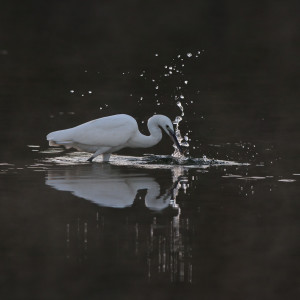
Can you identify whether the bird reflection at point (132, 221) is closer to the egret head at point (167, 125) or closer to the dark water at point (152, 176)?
the dark water at point (152, 176)

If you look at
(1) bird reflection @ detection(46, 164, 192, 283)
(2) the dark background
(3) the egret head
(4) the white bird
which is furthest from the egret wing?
(2) the dark background

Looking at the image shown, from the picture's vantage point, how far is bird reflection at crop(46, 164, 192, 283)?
269 inches

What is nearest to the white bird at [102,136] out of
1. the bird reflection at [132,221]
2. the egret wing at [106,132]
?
the egret wing at [106,132]

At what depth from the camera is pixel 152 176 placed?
10203 millimetres

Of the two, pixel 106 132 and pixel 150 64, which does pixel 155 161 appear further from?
pixel 150 64

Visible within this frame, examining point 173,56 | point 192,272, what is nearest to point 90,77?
point 173,56

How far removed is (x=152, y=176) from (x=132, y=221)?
2315 mm

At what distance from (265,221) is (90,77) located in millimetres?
11058

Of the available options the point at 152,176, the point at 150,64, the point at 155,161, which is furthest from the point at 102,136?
the point at 150,64

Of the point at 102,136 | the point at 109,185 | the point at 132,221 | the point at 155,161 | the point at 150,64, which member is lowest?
the point at 132,221

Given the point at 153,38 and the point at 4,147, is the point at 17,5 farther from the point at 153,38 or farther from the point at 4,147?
the point at 4,147

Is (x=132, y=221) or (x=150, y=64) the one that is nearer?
(x=132, y=221)

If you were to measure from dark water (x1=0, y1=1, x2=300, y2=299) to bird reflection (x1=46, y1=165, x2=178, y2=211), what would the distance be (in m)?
0.02

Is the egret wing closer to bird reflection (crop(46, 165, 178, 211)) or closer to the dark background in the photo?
bird reflection (crop(46, 165, 178, 211))
